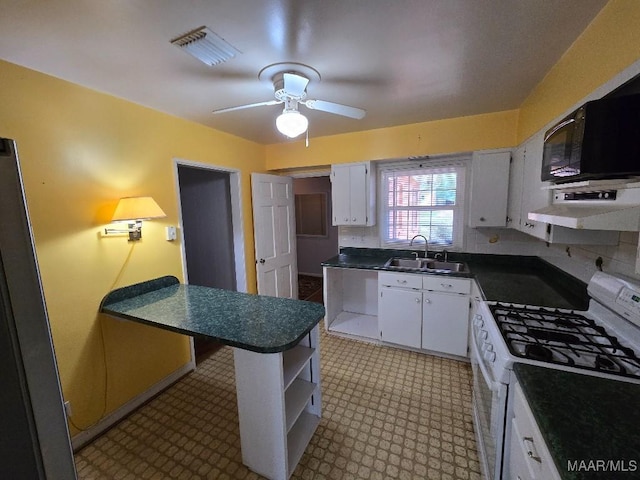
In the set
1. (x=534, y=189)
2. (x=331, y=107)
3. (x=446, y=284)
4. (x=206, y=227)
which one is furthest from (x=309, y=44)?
(x=206, y=227)

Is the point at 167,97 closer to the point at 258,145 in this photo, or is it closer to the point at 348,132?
the point at 258,145

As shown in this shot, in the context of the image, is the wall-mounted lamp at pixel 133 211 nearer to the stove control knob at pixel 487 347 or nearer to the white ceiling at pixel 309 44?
the white ceiling at pixel 309 44

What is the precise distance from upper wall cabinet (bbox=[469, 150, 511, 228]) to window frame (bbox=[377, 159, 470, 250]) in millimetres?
373

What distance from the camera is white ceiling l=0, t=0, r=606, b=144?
1.14 metres

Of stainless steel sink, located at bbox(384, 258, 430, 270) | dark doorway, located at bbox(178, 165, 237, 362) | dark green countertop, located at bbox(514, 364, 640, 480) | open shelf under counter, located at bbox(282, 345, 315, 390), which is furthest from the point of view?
dark doorway, located at bbox(178, 165, 237, 362)

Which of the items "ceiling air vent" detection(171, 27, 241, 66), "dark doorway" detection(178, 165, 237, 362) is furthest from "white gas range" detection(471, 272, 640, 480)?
"dark doorway" detection(178, 165, 237, 362)

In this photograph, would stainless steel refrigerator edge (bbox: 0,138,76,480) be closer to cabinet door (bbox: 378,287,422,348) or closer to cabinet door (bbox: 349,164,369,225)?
cabinet door (bbox: 378,287,422,348)

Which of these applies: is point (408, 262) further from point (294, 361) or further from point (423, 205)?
point (294, 361)

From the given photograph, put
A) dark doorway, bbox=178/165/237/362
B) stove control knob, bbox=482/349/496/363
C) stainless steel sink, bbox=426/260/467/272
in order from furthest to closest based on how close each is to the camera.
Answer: dark doorway, bbox=178/165/237/362
stainless steel sink, bbox=426/260/467/272
stove control knob, bbox=482/349/496/363

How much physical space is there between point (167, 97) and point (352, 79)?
140 cm

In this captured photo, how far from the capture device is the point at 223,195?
3.45m

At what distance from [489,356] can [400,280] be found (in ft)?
4.59

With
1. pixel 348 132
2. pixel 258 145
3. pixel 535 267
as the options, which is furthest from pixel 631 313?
pixel 258 145

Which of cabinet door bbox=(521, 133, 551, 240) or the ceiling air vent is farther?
cabinet door bbox=(521, 133, 551, 240)
